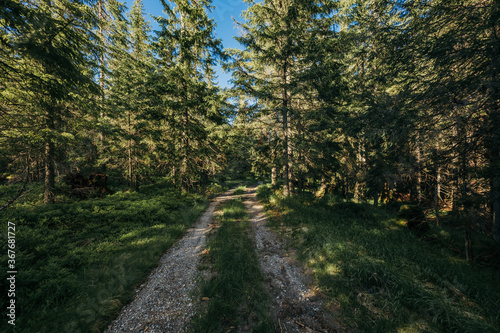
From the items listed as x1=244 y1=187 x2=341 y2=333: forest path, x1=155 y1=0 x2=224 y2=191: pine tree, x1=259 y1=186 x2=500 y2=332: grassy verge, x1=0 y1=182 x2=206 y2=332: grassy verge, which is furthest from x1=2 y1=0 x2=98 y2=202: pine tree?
x1=259 y1=186 x2=500 y2=332: grassy verge

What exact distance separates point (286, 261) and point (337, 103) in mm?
10240

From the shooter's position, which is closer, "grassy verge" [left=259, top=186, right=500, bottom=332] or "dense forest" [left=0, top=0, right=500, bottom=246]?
"grassy verge" [left=259, top=186, right=500, bottom=332]

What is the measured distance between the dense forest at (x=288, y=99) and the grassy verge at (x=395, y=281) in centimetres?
177

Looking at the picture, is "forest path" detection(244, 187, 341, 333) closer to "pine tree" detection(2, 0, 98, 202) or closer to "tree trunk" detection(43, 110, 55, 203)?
"pine tree" detection(2, 0, 98, 202)

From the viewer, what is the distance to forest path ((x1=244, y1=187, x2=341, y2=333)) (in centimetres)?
323

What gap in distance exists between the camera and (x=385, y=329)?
2.93m

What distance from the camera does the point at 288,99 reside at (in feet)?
36.4

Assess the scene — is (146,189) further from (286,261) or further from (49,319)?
(286,261)

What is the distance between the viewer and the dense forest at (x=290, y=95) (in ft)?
15.7

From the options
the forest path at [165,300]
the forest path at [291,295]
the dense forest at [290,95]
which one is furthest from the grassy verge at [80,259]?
the forest path at [291,295]

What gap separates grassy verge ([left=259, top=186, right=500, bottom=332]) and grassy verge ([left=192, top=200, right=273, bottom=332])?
1706 mm

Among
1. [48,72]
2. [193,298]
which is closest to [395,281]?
[193,298]

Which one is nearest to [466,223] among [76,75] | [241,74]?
[241,74]

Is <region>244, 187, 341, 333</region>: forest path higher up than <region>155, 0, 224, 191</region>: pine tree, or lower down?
lower down
